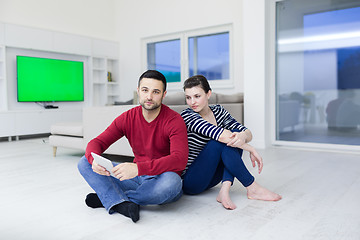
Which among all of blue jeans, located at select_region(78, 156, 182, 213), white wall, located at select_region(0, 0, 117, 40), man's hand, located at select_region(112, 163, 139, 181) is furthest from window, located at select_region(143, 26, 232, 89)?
man's hand, located at select_region(112, 163, 139, 181)

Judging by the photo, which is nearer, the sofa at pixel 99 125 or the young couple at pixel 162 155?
the young couple at pixel 162 155

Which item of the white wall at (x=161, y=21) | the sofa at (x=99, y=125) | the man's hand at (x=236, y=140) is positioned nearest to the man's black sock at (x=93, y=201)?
the man's hand at (x=236, y=140)

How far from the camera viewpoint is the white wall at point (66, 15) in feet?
19.0

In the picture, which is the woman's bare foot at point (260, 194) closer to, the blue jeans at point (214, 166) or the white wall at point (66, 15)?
the blue jeans at point (214, 166)

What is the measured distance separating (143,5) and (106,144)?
5.67 metres

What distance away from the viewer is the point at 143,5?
22.5 ft

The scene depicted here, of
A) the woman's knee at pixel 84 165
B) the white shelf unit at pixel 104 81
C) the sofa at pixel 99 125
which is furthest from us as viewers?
the white shelf unit at pixel 104 81

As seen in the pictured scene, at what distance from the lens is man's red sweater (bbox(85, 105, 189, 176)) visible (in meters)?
1.65

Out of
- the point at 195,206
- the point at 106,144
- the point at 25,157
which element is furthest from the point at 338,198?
the point at 25,157

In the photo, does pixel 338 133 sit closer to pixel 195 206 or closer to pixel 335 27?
pixel 335 27

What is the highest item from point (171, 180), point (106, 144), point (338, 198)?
point (106, 144)

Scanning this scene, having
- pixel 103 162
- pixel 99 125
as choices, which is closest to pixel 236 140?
pixel 103 162

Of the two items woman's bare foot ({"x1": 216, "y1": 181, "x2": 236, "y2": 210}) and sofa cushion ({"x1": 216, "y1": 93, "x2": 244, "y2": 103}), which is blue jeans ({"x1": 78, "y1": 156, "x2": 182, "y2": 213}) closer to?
woman's bare foot ({"x1": 216, "y1": 181, "x2": 236, "y2": 210})

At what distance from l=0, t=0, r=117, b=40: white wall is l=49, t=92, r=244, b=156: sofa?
3038 millimetres
